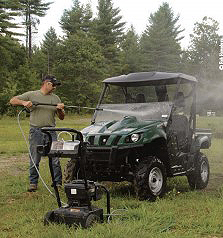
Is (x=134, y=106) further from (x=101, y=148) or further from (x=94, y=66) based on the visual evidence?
(x=94, y=66)

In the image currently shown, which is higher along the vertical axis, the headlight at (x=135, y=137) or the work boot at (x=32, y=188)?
the headlight at (x=135, y=137)

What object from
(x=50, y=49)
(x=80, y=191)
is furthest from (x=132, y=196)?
(x=50, y=49)

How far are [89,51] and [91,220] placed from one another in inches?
1652

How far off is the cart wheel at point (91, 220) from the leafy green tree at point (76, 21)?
48389 mm

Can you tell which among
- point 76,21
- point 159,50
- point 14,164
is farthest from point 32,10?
point 14,164

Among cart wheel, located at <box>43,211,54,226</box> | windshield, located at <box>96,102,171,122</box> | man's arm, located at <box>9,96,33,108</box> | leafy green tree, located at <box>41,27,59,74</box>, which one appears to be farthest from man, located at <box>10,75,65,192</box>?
leafy green tree, located at <box>41,27,59,74</box>

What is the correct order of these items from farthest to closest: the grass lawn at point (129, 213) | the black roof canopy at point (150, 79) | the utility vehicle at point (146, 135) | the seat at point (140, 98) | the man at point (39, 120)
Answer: the seat at point (140, 98) < the black roof canopy at point (150, 79) < the man at point (39, 120) < the utility vehicle at point (146, 135) < the grass lawn at point (129, 213)

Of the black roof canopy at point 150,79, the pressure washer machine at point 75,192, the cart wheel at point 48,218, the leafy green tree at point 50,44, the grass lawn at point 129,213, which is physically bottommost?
the grass lawn at point 129,213

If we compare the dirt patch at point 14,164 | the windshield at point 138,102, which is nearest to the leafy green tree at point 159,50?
the dirt patch at point 14,164

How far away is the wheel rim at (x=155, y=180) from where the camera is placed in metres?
6.56

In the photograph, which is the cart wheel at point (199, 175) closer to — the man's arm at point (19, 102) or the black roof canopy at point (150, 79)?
the black roof canopy at point (150, 79)

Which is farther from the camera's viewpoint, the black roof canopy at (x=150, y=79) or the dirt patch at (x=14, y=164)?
the dirt patch at (x=14, y=164)

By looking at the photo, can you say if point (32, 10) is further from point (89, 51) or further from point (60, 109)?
point (60, 109)

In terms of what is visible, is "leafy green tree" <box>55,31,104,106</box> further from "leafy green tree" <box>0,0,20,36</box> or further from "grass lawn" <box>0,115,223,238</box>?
"grass lawn" <box>0,115,223,238</box>
